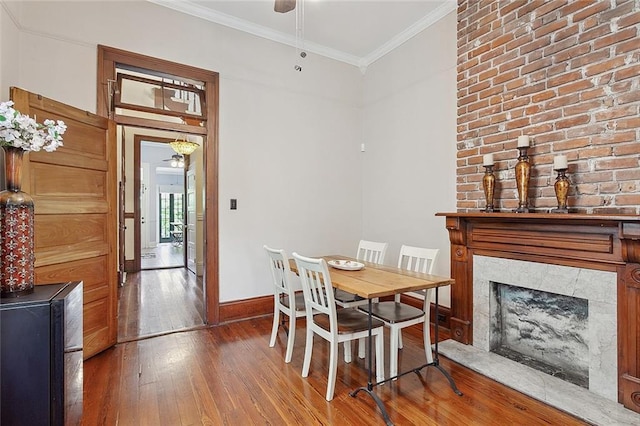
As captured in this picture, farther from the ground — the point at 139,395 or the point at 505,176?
the point at 505,176

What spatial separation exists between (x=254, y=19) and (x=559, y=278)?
12.4ft

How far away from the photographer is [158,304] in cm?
415

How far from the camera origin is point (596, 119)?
2182mm

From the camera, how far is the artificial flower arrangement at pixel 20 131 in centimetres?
149

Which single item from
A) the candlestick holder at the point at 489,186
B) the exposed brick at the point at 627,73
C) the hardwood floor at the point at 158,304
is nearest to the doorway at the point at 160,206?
the hardwood floor at the point at 158,304

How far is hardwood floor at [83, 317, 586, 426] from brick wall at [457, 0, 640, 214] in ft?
4.82

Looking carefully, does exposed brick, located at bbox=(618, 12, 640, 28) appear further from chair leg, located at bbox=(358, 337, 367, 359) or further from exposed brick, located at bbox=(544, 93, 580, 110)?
chair leg, located at bbox=(358, 337, 367, 359)

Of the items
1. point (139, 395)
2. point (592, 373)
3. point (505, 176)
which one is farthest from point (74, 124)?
point (592, 373)

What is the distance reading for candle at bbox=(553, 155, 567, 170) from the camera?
220 cm

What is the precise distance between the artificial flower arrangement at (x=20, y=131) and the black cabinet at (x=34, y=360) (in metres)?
0.73

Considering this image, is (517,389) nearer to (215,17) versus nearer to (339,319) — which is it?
(339,319)

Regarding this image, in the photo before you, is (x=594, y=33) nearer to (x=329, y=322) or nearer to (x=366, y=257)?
(x=366, y=257)

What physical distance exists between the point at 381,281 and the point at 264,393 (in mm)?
1106

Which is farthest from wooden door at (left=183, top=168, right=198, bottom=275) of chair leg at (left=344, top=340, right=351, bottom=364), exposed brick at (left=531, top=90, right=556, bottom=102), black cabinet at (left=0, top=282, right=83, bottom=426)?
exposed brick at (left=531, top=90, right=556, bottom=102)
